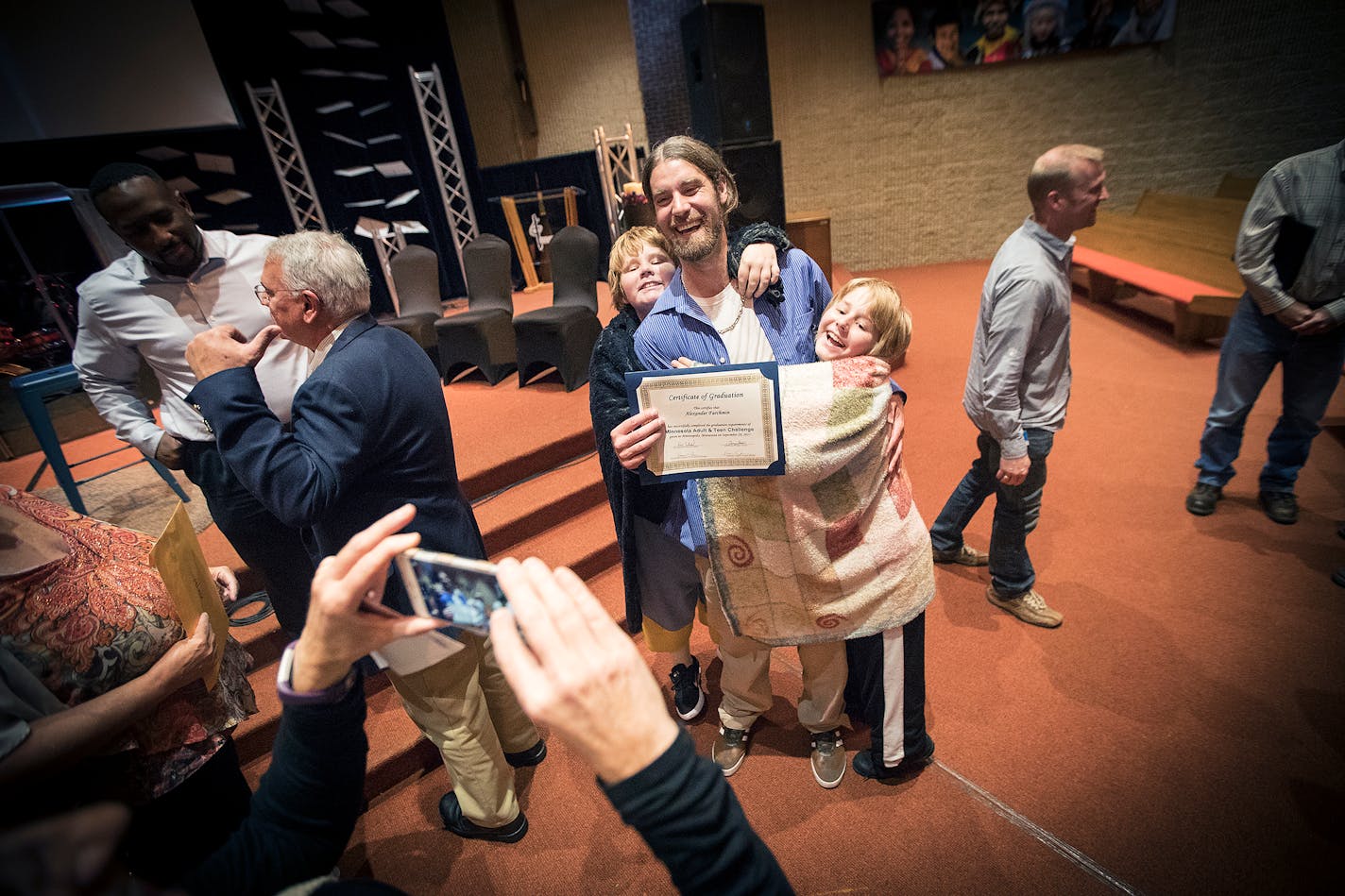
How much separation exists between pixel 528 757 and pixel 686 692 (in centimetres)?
60

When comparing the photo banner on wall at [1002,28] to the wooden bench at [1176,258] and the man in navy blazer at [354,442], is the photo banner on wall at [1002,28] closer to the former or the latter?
the wooden bench at [1176,258]

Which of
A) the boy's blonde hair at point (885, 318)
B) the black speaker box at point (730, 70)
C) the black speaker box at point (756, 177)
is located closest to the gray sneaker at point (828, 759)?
the boy's blonde hair at point (885, 318)

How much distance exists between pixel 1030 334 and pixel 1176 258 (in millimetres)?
4671

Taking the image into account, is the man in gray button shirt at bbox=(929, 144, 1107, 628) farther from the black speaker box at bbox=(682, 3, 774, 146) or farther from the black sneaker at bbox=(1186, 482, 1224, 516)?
the black speaker box at bbox=(682, 3, 774, 146)

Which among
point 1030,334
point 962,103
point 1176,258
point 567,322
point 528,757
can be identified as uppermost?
point 962,103

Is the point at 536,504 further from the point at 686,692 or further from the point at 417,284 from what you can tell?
the point at 417,284

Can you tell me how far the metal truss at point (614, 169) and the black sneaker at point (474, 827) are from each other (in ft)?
18.5

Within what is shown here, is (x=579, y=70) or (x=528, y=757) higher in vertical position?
(x=579, y=70)

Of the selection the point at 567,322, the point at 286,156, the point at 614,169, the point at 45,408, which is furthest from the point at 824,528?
the point at 286,156

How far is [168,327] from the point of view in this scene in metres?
1.95

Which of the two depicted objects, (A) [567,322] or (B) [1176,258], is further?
(B) [1176,258]

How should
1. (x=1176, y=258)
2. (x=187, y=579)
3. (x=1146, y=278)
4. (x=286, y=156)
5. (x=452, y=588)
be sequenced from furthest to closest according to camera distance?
(x=286, y=156), (x=1176, y=258), (x=1146, y=278), (x=187, y=579), (x=452, y=588)

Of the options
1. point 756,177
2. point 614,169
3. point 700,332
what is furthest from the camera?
point 614,169

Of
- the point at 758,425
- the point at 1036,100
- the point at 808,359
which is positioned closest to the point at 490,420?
the point at 808,359
